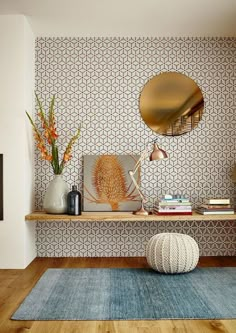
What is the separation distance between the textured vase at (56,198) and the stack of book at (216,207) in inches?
58.7

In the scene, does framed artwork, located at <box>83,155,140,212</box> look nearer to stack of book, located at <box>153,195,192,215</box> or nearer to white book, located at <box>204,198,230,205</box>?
stack of book, located at <box>153,195,192,215</box>

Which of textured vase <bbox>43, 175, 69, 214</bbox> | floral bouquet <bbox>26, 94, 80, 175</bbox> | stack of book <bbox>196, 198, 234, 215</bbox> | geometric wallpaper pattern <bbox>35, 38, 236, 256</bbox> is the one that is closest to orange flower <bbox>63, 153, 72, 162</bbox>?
floral bouquet <bbox>26, 94, 80, 175</bbox>

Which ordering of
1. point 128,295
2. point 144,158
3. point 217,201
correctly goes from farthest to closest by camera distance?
point 144,158, point 217,201, point 128,295

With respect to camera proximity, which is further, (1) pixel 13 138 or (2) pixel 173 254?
(1) pixel 13 138

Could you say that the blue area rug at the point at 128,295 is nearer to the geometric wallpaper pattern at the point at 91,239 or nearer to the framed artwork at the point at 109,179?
the geometric wallpaper pattern at the point at 91,239

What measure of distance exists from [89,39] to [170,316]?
3538 millimetres

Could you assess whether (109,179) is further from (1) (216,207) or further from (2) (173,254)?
(2) (173,254)

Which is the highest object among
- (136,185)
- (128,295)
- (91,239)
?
(136,185)

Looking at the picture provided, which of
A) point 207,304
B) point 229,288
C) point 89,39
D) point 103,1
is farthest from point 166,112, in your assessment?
point 207,304

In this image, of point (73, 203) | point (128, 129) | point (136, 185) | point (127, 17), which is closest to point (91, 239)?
point (73, 203)

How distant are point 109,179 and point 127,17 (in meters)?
1.80

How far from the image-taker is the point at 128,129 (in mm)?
5258

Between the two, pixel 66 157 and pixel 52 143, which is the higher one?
pixel 52 143

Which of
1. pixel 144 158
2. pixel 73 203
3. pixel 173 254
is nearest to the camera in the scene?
pixel 173 254
